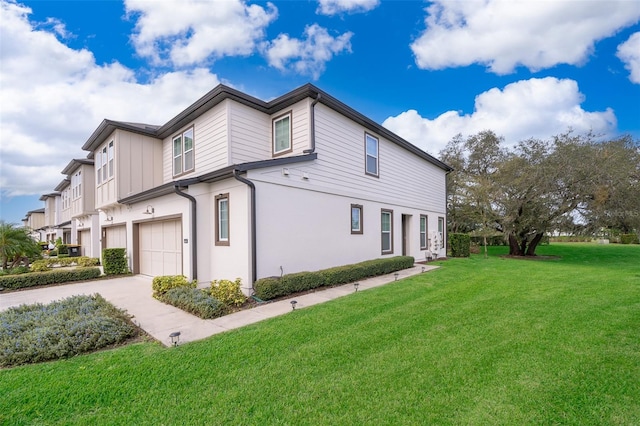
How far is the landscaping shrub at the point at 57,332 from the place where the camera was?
165 inches

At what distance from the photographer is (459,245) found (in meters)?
17.1

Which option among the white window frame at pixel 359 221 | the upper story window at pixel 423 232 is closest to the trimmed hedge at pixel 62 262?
the white window frame at pixel 359 221

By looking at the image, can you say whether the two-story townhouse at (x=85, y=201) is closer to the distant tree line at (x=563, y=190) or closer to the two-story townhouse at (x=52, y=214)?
the two-story townhouse at (x=52, y=214)

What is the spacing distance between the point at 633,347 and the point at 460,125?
22.5m

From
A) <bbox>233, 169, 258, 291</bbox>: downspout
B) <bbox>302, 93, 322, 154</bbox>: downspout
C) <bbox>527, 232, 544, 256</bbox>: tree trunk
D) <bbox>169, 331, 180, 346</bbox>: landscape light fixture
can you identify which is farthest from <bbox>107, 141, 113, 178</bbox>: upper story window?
<bbox>527, 232, 544, 256</bbox>: tree trunk

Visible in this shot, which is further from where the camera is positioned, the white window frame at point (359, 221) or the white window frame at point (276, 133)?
the white window frame at point (359, 221)

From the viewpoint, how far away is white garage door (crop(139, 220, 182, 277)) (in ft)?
30.9

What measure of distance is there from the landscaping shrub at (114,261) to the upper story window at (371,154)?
9989 millimetres

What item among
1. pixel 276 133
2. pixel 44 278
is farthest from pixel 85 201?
pixel 276 133

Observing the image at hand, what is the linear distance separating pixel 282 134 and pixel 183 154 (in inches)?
149

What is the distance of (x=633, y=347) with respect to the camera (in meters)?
4.11

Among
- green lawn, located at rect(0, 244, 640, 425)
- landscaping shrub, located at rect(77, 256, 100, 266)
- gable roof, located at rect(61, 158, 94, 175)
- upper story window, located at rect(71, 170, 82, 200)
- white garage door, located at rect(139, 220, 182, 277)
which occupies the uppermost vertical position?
gable roof, located at rect(61, 158, 94, 175)

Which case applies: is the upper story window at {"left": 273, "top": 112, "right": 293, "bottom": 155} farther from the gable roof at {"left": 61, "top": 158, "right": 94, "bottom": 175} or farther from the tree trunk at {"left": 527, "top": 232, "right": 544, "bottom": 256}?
the tree trunk at {"left": 527, "top": 232, "right": 544, "bottom": 256}

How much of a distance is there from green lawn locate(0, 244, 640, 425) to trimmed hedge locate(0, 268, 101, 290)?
8246 mm
